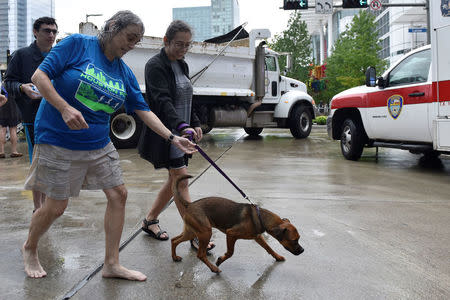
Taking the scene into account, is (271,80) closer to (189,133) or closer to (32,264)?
(189,133)

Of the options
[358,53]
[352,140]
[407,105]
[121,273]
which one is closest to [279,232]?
[121,273]

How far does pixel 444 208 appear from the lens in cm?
470

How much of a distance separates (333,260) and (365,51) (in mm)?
32190

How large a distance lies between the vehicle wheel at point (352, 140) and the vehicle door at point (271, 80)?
5.20 m

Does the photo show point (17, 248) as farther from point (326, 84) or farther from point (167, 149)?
point (326, 84)

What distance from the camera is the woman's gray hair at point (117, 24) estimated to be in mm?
2609

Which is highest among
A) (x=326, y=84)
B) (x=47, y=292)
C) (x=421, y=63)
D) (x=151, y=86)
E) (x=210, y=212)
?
(x=326, y=84)

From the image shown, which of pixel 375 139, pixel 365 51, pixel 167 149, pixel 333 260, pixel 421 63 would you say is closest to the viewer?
pixel 333 260

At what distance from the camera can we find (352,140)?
834cm

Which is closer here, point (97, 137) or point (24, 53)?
point (97, 137)

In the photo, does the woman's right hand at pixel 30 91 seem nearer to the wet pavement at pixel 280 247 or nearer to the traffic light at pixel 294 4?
the wet pavement at pixel 280 247

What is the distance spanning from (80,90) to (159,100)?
776 millimetres

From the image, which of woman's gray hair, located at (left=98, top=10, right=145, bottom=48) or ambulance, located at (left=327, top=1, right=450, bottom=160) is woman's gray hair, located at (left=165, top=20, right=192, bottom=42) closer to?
woman's gray hair, located at (left=98, top=10, right=145, bottom=48)

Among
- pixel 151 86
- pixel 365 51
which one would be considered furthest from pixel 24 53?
pixel 365 51
